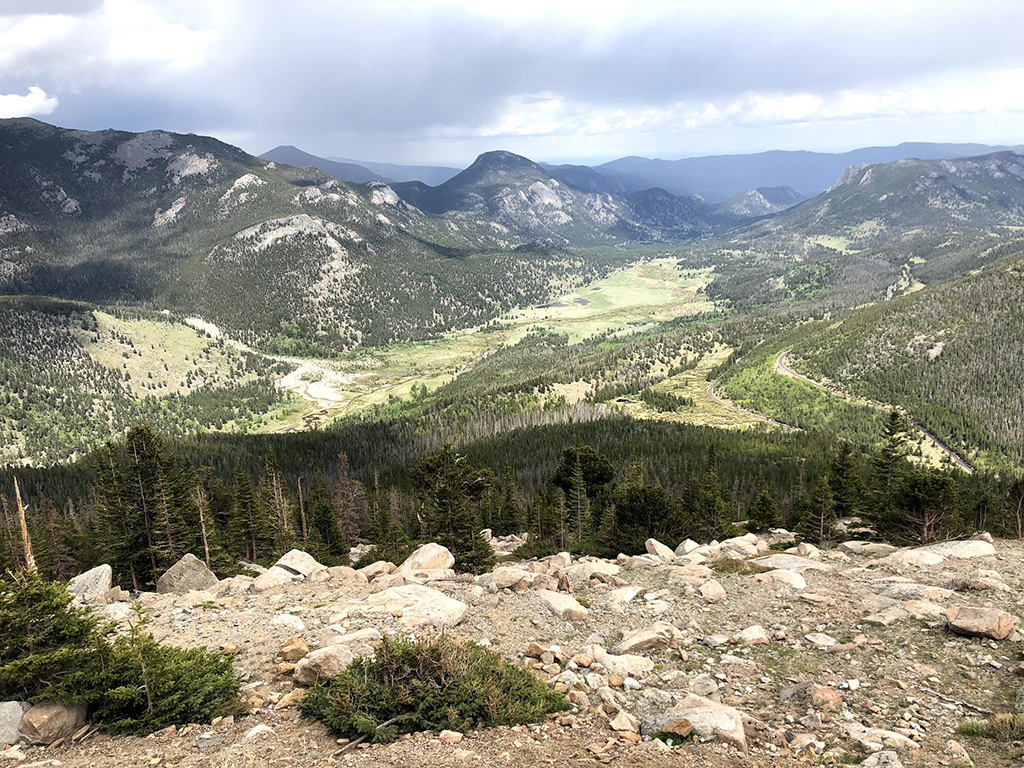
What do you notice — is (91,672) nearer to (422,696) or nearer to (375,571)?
(422,696)

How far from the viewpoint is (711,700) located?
1822 centimetres

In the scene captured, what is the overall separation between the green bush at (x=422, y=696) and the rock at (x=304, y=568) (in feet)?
60.2

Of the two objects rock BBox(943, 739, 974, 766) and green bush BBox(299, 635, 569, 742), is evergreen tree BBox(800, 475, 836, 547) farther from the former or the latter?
green bush BBox(299, 635, 569, 742)

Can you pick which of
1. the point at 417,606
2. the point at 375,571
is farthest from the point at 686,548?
the point at 417,606

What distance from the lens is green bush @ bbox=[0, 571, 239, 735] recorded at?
16.9m

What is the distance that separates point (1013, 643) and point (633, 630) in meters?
14.1

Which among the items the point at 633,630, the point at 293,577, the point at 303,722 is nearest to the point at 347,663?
the point at 303,722

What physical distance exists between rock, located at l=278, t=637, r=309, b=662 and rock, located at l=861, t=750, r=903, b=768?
19129 millimetres

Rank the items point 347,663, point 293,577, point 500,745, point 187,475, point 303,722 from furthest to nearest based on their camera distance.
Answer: point 187,475 < point 293,577 < point 347,663 < point 303,722 < point 500,745

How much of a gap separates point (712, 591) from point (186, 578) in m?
34.6

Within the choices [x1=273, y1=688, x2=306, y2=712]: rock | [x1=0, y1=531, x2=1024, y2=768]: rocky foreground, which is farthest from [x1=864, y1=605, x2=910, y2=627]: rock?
[x1=273, y1=688, x2=306, y2=712]: rock

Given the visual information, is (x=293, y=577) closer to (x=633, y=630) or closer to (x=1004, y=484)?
(x=633, y=630)

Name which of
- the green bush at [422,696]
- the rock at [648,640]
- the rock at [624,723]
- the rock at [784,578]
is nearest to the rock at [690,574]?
the rock at [784,578]

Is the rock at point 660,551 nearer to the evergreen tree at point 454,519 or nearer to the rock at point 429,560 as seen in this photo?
the rock at point 429,560
